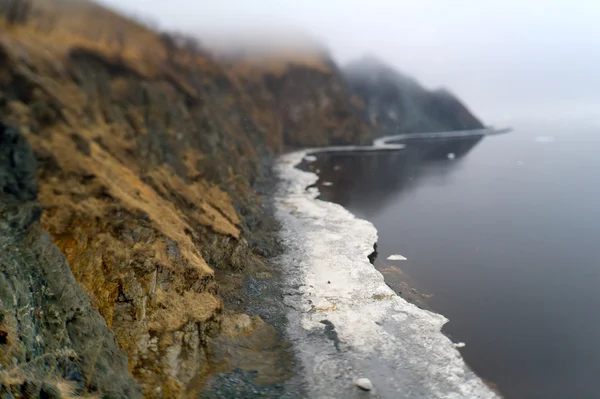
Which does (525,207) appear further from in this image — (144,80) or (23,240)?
(23,240)

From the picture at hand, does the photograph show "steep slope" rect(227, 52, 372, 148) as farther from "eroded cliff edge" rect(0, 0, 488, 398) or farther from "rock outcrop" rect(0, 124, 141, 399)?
"rock outcrop" rect(0, 124, 141, 399)

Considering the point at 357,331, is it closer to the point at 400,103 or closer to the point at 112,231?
the point at 112,231

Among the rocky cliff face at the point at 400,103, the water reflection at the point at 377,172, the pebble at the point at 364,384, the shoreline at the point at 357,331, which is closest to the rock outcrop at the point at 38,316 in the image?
the shoreline at the point at 357,331

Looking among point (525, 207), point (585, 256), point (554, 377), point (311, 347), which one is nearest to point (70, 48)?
point (311, 347)

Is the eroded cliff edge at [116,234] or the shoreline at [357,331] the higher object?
the eroded cliff edge at [116,234]

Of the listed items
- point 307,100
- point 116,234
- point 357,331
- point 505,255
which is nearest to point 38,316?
point 116,234

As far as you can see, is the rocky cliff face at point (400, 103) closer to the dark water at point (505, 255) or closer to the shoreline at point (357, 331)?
the dark water at point (505, 255)

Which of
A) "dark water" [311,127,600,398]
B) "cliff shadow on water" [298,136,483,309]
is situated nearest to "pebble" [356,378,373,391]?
"dark water" [311,127,600,398]

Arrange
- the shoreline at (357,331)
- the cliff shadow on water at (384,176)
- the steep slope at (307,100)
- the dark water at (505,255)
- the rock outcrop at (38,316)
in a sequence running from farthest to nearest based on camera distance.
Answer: the steep slope at (307,100) < the cliff shadow on water at (384,176) < the dark water at (505,255) < the shoreline at (357,331) < the rock outcrop at (38,316)
